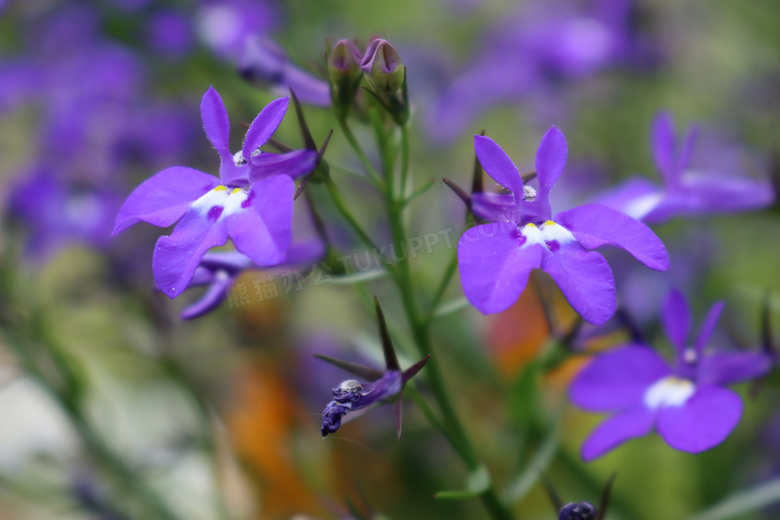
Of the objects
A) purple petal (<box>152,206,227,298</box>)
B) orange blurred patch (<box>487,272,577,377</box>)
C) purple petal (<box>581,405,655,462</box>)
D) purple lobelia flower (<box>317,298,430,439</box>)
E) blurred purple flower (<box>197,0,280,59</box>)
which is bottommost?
orange blurred patch (<box>487,272,577,377</box>)

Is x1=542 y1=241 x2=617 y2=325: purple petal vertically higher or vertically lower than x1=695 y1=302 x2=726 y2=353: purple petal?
higher

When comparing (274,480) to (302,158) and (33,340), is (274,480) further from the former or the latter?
(302,158)

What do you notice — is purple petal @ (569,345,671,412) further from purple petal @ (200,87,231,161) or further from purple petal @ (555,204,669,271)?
purple petal @ (200,87,231,161)

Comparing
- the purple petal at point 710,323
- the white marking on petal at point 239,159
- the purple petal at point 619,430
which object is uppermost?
the white marking on petal at point 239,159

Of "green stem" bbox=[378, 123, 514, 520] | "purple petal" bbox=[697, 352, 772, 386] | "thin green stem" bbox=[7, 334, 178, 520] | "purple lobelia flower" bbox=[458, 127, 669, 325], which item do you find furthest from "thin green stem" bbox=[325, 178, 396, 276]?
"thin green stem" bbox=[7, 334, 178, 520]

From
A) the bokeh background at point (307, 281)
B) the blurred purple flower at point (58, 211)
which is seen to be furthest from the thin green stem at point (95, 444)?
the blurred purple flower at point (58, 211)

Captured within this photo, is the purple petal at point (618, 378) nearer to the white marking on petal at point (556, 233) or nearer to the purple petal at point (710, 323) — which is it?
the purple petal at point (710, 323)

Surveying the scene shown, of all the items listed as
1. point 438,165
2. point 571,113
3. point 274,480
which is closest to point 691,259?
point 571,113
